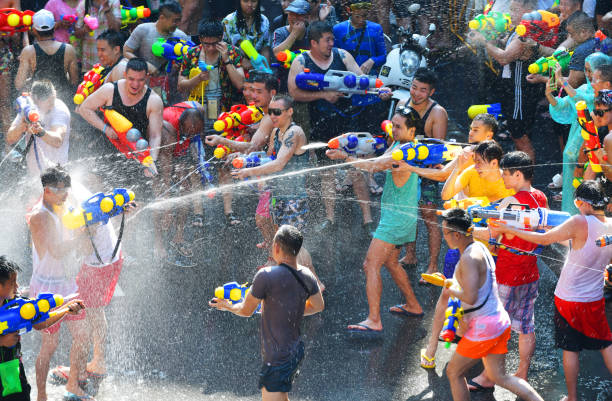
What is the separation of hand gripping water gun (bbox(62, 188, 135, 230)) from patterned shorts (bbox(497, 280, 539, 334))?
2.79 meters

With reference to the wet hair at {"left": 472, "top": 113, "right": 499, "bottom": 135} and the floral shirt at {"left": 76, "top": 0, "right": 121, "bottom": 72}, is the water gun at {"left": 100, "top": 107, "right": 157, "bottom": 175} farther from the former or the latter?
the wet hair at {"left": 472, "top": 113, "right": 499, "bottom": 135}

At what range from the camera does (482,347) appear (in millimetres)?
4938

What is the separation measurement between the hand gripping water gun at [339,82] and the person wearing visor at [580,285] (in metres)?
3.06

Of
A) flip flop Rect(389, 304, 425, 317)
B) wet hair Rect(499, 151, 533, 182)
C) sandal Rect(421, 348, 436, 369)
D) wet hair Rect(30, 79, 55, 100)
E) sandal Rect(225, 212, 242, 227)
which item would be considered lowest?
sandal Rect(225, 212, 242, 227)

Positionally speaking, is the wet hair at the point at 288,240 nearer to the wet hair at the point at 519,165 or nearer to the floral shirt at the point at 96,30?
the wet hair at the point at 519,165

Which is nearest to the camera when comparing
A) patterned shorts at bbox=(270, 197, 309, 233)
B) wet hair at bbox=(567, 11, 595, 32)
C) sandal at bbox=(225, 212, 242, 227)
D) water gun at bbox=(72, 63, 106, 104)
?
patterned shorts at bbox=(270, 197, 309, 233)

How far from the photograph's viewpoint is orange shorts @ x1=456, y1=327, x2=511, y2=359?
4.94 metres

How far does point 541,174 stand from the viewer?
29.5 ft

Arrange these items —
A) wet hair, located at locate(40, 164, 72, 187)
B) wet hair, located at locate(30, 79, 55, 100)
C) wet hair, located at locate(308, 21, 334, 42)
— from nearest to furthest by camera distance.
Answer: wet hair, located at locate(40, 164, 72, 187)
wet hair, located at locate(30, 79, 55, 100)
wet hair, located at locate(308, 21, 334, 42)

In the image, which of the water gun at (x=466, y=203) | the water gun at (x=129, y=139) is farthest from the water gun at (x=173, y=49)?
the water gun at (x=466, y=203)

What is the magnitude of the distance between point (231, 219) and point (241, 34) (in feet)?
6.94

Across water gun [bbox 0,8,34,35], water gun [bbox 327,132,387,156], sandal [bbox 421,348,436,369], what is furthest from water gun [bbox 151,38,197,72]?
sandal [bbox 421,348,436,369]

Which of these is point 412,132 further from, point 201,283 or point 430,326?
point 201,283

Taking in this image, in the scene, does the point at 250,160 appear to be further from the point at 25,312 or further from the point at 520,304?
the point at 25,312
